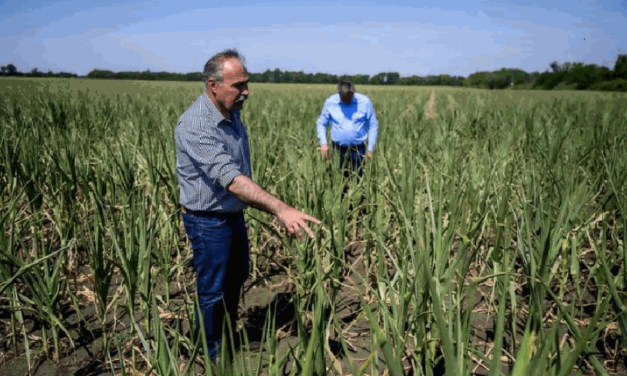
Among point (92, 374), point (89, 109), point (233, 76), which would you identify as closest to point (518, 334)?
point (233, 76)

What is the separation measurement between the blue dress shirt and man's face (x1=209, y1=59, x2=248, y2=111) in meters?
2.42

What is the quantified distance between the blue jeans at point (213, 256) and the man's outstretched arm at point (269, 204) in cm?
32

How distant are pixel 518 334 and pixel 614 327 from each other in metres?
0.43

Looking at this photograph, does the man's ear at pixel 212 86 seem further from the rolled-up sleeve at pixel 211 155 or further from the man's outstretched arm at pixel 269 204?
the man's outstretched arm at pixel 269 204

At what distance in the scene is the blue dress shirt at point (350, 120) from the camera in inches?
167

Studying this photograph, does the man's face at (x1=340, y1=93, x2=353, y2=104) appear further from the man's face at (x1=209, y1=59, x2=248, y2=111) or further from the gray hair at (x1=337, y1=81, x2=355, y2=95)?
the man's face at (x1=209, y1=59, x2=248, y2=111)

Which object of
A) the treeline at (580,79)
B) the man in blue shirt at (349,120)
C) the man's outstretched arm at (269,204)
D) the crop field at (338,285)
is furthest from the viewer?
the treeline at (580,79)

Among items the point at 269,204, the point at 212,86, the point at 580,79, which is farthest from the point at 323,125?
the point at 580,79

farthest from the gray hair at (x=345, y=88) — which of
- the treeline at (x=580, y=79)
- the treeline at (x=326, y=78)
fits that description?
the treeline at (x=326, y=78)

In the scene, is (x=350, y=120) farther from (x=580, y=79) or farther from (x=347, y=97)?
(x=580, y=79)

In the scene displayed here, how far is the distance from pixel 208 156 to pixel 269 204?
13.7 inches

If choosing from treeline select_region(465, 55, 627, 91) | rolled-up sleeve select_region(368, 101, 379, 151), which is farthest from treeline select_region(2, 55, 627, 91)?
rolled-up sleeve select_region(368, 101, 379, 151)

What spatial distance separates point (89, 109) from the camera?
7.39 m

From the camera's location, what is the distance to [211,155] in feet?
5.73
